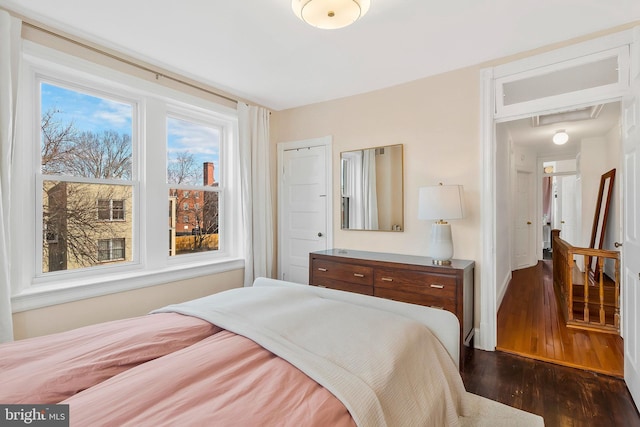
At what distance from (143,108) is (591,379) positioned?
4198 millimetres

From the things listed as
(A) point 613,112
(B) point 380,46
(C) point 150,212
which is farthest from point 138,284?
(A) point 613,112

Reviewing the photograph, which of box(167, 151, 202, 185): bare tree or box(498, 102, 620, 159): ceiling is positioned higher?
A: box(498, 102, 620, 159): ceiling

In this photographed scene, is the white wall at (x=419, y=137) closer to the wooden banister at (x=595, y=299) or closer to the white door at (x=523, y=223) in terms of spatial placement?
the wooden banister at (x=595, y=299)

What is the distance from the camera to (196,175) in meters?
3.36

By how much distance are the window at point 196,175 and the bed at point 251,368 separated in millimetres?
1713

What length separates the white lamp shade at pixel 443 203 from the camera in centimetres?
262

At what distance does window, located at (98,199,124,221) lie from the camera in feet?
8.58

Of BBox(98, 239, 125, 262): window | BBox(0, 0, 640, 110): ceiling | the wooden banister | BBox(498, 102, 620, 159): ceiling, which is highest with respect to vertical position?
BBox(0, 0, 640, 110): ceiling

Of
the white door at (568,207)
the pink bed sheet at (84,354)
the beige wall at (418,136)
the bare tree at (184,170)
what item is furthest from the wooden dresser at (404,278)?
the white door at (568,207)

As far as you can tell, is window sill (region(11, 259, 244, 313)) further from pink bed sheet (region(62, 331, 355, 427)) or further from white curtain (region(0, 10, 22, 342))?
pink bed sheet (region(62, 331, 355, 427))

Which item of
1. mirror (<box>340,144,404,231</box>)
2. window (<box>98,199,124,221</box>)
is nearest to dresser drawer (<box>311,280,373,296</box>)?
mirror (<box>340,144,404,231</box>)

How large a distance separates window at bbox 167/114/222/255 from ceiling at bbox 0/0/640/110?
0.56 meters

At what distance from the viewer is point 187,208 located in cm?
325

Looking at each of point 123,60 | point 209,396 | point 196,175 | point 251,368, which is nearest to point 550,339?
point 251,368
